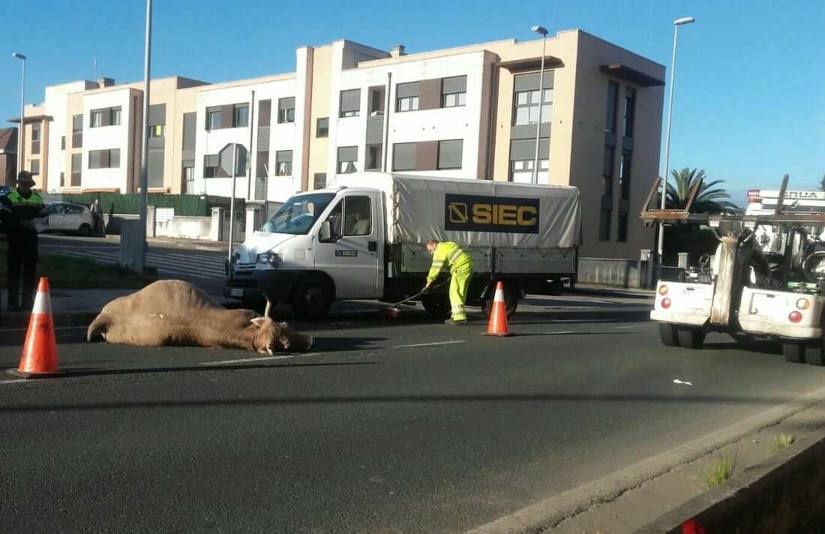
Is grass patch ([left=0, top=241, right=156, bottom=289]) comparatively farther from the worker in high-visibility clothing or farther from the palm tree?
the palm tree

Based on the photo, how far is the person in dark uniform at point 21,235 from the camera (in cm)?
1188

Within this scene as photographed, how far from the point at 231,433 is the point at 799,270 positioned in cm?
963

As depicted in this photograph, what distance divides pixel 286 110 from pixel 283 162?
2.99 metres

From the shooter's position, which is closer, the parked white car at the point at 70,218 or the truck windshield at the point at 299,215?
the truck windshield at the point at 299,215

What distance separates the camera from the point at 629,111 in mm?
41094

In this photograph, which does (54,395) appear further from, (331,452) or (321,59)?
(321,59)

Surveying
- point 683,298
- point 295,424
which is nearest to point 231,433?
point 295,424

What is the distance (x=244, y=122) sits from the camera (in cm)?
4988

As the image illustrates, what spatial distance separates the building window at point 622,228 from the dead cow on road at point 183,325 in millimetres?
34069

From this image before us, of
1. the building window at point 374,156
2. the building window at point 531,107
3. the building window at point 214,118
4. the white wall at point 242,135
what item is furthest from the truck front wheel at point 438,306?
the building window at point 214,118

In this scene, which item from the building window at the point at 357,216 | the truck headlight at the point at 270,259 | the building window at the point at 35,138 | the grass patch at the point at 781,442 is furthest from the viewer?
the building window at the point at 35,138

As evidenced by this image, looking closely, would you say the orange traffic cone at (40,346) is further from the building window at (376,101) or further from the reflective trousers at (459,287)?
the building window at (376,101)

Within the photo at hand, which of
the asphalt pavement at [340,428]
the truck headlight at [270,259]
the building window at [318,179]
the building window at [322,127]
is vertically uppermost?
the building window at [322,127]

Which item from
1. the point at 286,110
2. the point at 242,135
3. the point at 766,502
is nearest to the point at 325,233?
the point at 766,502
